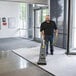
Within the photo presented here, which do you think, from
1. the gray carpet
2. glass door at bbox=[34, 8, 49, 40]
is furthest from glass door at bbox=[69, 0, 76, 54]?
glass door at bbox=[34, 8, 49, 40]

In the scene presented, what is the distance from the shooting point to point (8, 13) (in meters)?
13.6

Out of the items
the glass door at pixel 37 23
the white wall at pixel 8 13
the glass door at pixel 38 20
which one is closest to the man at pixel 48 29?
the glass door at pixel 38 20

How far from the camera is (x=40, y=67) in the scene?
17.1 ft

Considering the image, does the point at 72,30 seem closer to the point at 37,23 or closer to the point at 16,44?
the point at 16,44

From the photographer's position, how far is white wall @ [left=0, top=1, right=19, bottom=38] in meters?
13.4

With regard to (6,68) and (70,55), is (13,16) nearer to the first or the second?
(70,55)

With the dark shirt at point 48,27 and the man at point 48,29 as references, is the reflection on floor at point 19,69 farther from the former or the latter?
the dark shirt at point 48,27

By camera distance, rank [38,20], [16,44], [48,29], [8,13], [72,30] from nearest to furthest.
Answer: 1. [48,29]
2. [72,30]
3. [16,44]
4. [38,20]
5. [8,13]

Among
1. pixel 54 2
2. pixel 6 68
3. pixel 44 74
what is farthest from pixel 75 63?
pixel 54 2

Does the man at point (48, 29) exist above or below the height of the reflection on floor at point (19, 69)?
above

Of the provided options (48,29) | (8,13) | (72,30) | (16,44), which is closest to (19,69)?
(48,29)

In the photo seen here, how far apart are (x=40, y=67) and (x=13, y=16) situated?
932cm

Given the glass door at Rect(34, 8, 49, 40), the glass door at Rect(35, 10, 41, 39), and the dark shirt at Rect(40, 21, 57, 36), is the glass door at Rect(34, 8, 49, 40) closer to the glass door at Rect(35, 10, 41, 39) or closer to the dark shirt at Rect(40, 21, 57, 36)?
the glass door at Rect(35, 10, 41, 39)

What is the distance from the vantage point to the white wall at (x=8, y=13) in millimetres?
13414
